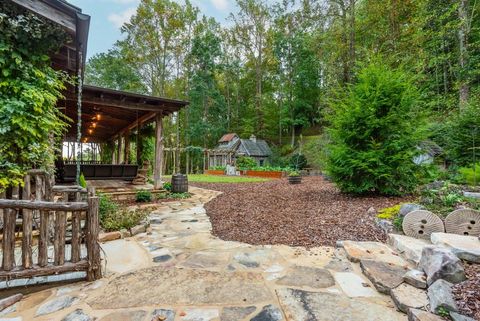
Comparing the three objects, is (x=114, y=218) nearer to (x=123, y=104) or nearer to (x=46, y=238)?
(x=46, y=238)

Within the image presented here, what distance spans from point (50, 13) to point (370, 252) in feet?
16.8

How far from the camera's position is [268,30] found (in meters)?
23.7

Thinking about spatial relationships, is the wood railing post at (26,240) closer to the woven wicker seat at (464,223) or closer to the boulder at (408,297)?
the boulder at (408,297)

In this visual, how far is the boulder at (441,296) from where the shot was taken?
169 centimetres

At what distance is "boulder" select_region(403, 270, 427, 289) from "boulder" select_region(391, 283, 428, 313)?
1.7 inches

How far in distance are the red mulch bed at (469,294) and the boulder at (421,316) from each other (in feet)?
0.69

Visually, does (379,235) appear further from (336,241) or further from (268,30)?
(268,30)

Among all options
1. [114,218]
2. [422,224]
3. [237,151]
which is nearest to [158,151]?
[114,218]

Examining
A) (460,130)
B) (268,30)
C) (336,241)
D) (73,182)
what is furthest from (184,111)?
(336,241)

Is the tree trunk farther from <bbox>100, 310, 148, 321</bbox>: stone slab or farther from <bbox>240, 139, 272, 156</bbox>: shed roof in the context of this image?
<bbox>100, 310, 148, 321</bbox>: stone slab

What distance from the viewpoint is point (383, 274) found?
231cm

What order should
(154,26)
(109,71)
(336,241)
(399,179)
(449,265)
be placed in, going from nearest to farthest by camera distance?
(449,265), (336,241), (399,179), (154,26), (109,71)

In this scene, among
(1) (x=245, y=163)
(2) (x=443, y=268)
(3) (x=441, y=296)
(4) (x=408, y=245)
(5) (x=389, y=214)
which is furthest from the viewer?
(1) (x=245, y=163)

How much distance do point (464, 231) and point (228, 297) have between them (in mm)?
3086
